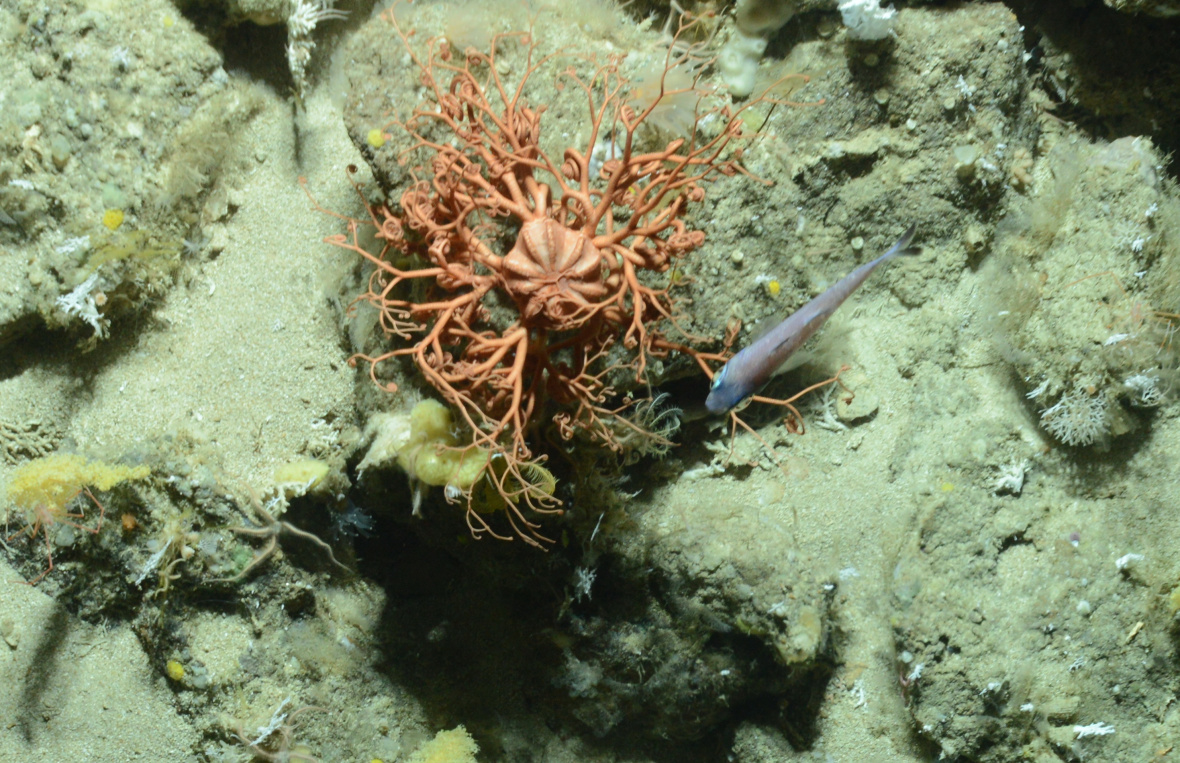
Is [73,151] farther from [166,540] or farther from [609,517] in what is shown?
[609,517]

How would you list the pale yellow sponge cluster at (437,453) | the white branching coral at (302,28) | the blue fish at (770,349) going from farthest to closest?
the white branching coral at (302,28)
the blue fish at (770,349)
the pale yellow sponge cluster at (437,453)

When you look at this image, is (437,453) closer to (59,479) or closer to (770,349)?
(770,349)

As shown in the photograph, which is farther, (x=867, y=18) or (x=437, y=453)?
(x=867, y=18)

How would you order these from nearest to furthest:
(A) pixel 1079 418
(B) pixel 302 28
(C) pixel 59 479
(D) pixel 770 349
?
1. (D) pixel 770 349
2. (C) pixel 59 479
3. (A) pixel 1079 418
4. (B) pixel 302 28

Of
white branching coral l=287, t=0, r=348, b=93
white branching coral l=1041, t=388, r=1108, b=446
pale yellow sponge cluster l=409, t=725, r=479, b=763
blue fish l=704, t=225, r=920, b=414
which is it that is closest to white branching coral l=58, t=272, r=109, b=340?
white branching coral l=287, t=0, r=348, b=93

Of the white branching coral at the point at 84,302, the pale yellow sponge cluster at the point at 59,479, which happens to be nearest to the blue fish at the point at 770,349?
the pale yellow sponge cluster at the point at 59,479

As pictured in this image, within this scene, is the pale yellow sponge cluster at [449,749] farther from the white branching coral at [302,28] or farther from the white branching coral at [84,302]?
the white branching coral at [302,28]

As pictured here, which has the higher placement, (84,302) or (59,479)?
(84,302)

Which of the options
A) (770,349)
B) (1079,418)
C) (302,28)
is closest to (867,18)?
(770,349)
